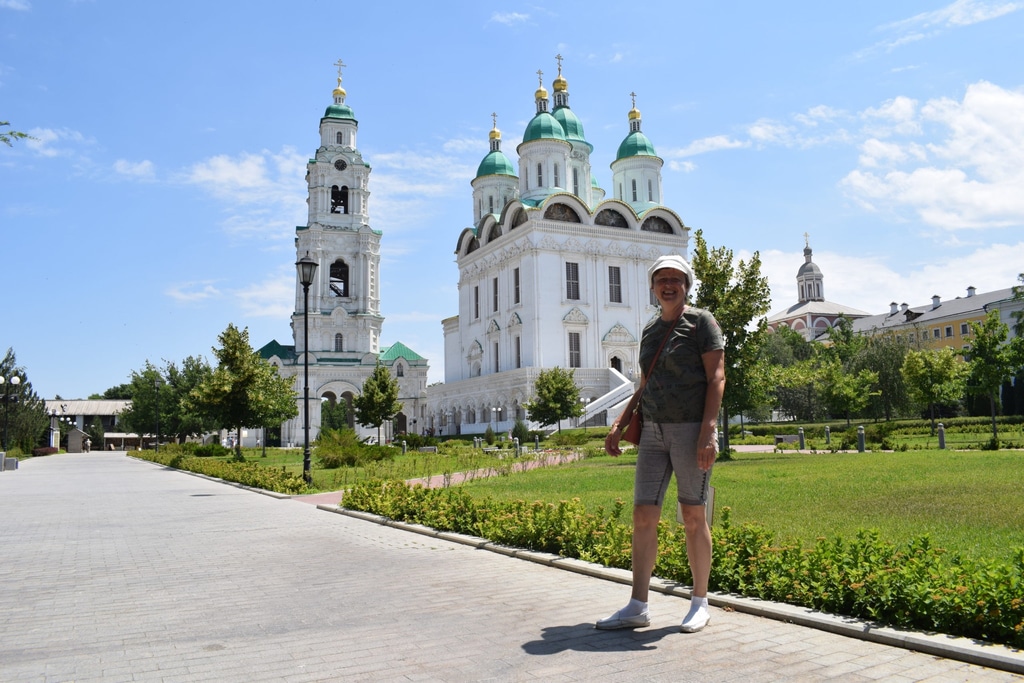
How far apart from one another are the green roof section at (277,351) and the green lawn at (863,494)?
5382 cm

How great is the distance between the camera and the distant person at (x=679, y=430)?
517cm

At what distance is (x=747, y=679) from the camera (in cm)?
421

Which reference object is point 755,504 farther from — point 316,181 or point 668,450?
point 316,181

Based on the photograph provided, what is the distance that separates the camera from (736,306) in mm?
24422

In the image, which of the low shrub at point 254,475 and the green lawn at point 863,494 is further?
the low shrub at point 254,475

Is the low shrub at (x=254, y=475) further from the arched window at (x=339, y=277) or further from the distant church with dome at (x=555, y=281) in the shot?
→ the arched window at (x=339, y=277)

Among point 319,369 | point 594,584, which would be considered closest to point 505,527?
point 594,584

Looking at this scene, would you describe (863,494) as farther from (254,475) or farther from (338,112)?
(338,112)

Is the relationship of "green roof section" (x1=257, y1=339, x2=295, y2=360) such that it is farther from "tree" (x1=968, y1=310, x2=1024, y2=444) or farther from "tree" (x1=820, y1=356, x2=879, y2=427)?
"tree" (x1=968, y1=310, x2=1024, y2=444)

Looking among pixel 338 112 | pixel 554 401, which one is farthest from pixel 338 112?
pixel 554 401

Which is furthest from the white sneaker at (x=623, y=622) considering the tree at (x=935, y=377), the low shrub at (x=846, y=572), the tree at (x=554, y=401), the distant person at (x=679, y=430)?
the tree at (x=554, y=401)

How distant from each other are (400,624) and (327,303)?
6685 cm

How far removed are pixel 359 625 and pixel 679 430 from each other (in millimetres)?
2677

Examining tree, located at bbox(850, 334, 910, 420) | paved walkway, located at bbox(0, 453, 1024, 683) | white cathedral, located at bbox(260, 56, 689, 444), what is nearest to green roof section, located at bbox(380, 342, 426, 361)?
white cathedral, located at bbox(260, 56, 689, 444)
